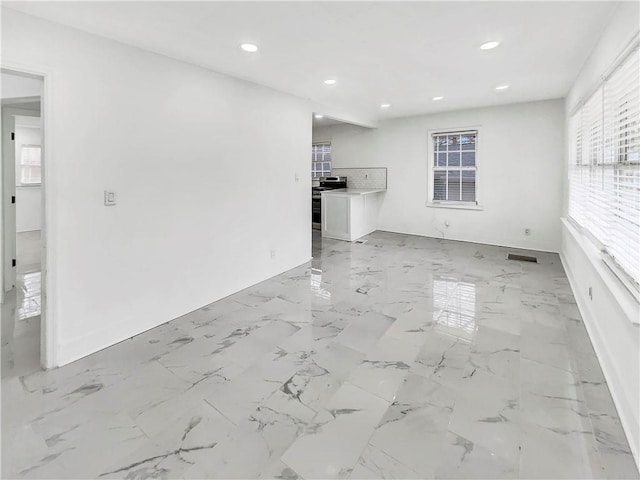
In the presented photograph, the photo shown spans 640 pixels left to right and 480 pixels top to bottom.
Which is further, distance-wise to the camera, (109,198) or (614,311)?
(109,198)

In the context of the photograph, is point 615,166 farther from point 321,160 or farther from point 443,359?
point 321,160

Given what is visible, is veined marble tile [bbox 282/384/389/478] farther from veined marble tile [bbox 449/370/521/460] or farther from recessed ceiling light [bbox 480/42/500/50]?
recessed ceiling light [bbox 480/42/500/50]

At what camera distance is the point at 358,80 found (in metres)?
3.94

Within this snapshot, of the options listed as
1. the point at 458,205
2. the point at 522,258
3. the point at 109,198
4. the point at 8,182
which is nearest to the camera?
the point at 109,198

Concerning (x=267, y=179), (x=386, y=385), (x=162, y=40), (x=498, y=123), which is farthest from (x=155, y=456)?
(x=498, y=123)

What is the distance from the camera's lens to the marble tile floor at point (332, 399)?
5.09 feet

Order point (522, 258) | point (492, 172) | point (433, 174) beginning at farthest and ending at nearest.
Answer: point (433, 174), point (492, 172), point (522, 258)

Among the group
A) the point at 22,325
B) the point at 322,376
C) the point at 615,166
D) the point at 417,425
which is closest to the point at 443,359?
the point at 417,425

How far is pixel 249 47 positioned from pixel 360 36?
0.91m

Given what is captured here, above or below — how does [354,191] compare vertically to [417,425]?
above

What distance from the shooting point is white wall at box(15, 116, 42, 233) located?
700 centimetres

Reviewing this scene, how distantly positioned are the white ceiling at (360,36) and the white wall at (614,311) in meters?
0.17

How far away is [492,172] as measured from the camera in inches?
235

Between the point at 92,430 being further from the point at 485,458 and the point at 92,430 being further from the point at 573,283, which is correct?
the point at 573,283
